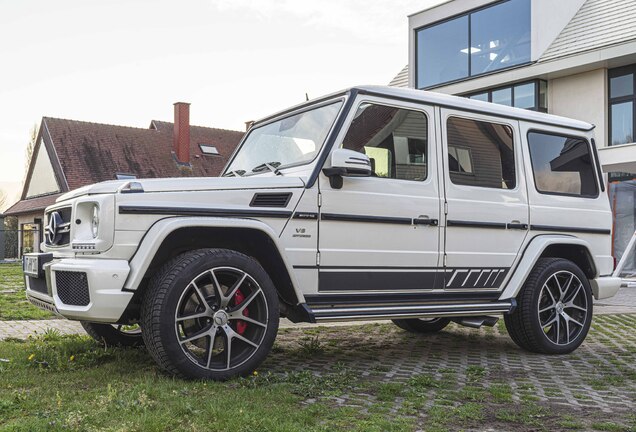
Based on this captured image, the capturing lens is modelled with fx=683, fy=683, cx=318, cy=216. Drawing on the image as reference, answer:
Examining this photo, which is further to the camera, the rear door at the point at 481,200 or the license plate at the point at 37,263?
the rear door at the point at 481,200

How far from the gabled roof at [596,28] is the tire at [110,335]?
16120 mm

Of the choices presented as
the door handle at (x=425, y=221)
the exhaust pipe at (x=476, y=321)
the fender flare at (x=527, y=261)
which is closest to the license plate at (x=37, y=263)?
the door handle at (x=425, y=221)

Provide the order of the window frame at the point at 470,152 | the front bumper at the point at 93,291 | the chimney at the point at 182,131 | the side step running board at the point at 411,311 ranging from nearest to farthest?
the front bumper at the point at 93,291 → the side step running board at the point at 411,311 → the window frame at the point at 470,152 → the chimney at the point at 182,131

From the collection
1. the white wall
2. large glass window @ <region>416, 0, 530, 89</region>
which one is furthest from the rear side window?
large glass window @ <region>416, 0, 530, 89</region>

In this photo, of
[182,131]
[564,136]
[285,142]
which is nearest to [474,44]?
[564,136]

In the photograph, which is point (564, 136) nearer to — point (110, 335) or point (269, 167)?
point (269, 167)

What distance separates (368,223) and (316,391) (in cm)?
146

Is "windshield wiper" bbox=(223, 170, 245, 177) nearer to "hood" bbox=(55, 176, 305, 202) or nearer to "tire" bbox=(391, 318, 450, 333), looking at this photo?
"hood" bbox=(55, 176, 305, 202)

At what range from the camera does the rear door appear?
585cm

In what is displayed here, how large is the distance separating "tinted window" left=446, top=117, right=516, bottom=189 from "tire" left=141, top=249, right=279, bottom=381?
2146 mm

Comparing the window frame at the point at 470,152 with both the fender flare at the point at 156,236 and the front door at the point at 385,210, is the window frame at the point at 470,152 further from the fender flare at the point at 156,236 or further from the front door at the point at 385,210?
the fender flare at the point at 156,236

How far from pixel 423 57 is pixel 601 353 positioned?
58.5 feet

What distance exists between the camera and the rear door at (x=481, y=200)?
585cm

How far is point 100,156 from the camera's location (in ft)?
110
